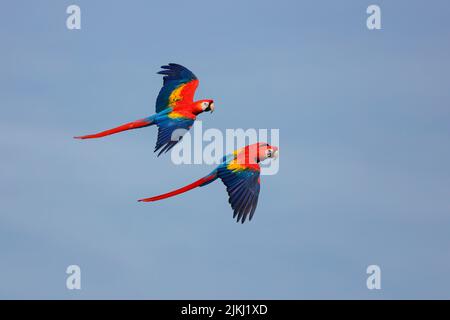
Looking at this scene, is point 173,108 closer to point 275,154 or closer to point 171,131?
point 171,131

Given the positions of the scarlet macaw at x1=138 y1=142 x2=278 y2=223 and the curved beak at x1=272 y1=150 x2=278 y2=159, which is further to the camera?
the curved beak at x1=272 y1=150 x2=278 y2=159

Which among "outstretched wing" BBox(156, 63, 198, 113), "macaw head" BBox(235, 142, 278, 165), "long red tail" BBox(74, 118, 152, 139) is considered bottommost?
"macaw head" BBox(235, 142, 278, 165)

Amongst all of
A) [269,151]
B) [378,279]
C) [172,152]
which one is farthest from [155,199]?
[378,279]

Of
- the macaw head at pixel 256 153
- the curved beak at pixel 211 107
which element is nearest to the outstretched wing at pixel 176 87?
the curved beak at pixel 211 107

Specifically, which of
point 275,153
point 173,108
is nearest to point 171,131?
point 173,108

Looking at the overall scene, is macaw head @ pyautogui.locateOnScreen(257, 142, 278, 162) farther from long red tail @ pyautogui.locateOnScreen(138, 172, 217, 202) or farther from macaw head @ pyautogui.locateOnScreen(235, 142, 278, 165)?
long red tail @ pyautogui.locateOnScreen(138, 172, 217, 202)

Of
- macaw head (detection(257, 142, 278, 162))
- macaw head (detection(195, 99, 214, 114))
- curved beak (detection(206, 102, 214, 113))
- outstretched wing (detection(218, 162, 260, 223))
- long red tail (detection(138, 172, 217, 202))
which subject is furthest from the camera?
curved beak (detection(206, 102, 214, 113))

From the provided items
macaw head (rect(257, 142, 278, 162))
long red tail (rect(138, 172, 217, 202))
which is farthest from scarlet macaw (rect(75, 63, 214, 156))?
macaw head (rect(257, 142, 278, 162))

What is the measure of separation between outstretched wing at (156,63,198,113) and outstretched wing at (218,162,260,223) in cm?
194

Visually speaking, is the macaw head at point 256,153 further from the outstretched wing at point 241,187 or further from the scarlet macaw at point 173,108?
the scarlet macaw at point 173,108

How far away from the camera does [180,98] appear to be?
2153cm

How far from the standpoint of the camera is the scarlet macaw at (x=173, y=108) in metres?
20.4

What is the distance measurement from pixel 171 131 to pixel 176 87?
5.02 ft

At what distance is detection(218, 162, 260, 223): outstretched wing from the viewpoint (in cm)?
1956
